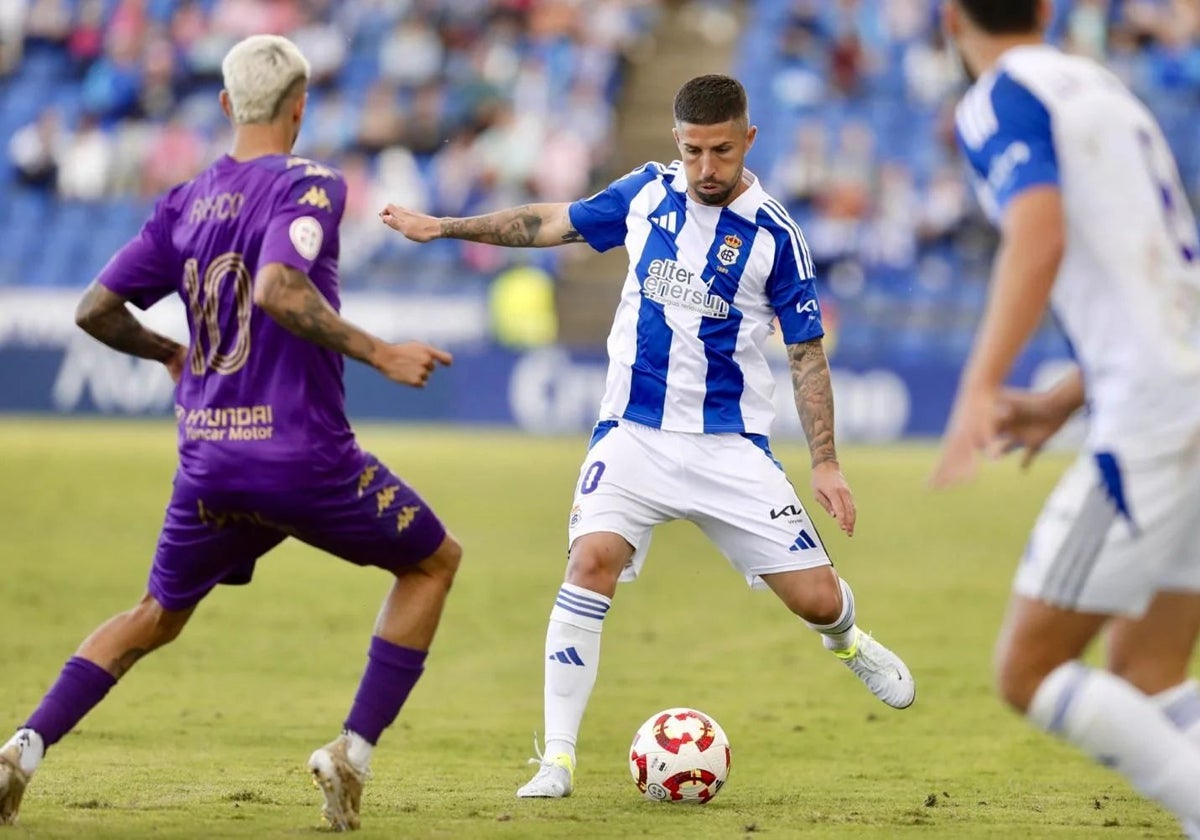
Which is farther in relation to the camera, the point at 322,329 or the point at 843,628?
the point at 843,628

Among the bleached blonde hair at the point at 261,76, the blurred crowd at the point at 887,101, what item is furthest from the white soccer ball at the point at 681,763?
the blurred crowd at the point at 887,101

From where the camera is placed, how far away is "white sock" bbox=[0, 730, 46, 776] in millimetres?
5793

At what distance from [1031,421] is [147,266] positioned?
2.93m

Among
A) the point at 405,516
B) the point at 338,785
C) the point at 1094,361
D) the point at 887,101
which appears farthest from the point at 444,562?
the point at 887,101

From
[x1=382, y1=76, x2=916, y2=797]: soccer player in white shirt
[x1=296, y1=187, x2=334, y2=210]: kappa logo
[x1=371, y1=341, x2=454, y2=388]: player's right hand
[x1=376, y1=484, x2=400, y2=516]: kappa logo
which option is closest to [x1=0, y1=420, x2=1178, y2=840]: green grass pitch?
[x1=382, y1=76, x2=916, y2=797]: soccer player in white shirt

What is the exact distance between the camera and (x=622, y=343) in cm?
727

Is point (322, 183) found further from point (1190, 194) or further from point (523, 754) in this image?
point (1190, 194)

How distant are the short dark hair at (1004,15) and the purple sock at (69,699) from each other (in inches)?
138

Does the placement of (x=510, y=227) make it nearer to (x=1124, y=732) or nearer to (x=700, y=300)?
(x=700, y=300)

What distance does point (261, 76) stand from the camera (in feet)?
18.8

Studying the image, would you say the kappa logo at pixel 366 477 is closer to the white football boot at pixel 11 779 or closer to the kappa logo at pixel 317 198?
the kappa logo at pixel 317 198

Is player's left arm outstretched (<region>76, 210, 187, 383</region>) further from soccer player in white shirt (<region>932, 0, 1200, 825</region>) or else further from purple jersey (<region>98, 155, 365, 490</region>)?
soccer player in white shirt (<region>932, 0, 1200, 825</region>)

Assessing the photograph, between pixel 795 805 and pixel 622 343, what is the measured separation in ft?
6.46

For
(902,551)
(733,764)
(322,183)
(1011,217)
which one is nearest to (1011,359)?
(1011,217)
